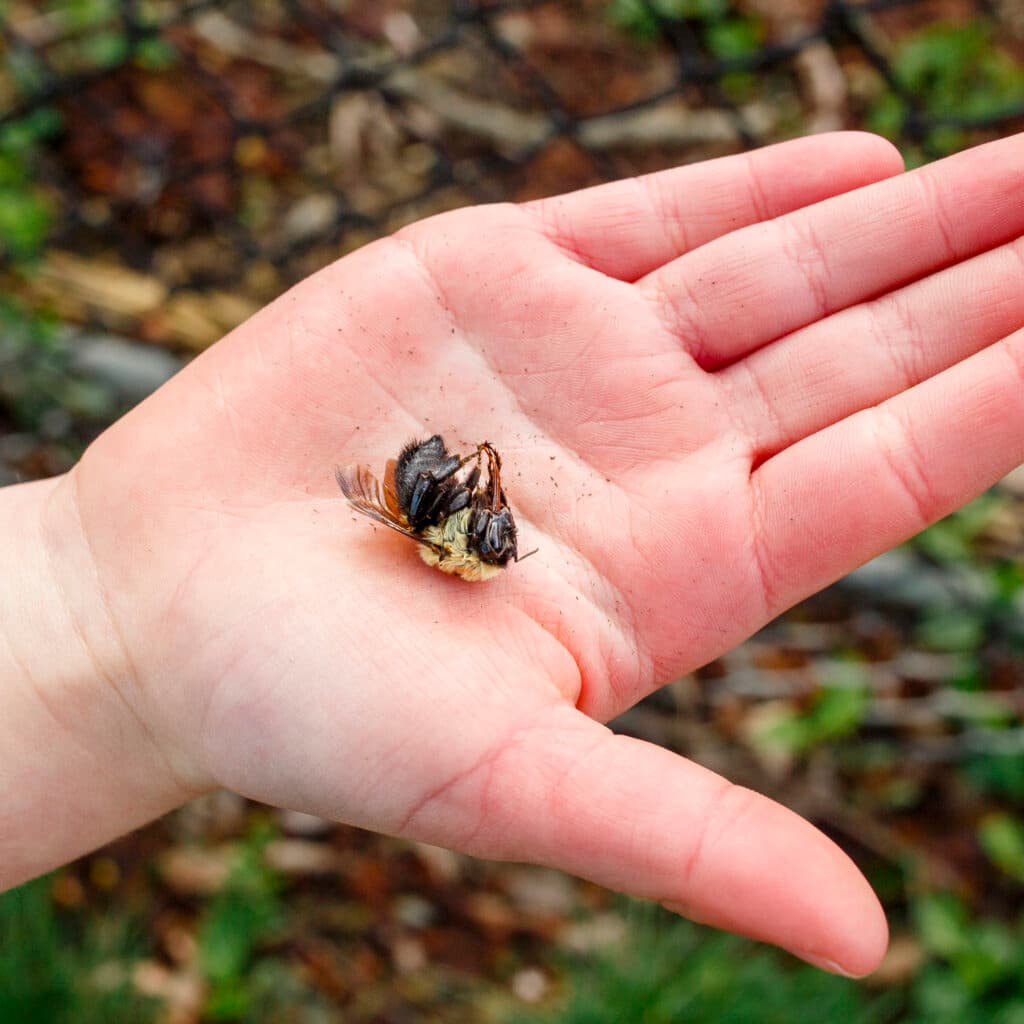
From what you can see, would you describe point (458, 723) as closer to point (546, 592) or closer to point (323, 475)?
point (546, 592)

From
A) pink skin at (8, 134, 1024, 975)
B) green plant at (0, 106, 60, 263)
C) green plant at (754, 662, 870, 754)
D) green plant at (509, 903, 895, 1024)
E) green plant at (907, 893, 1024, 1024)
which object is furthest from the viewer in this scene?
green plant at (0, 106, 60, 263)

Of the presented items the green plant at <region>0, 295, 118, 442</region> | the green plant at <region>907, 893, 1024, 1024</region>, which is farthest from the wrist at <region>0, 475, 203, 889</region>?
the green plant at <region>907, 893, 1024, 1024</region>

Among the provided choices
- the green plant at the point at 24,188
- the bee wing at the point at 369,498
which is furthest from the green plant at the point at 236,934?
the green plant at the point at 24,188

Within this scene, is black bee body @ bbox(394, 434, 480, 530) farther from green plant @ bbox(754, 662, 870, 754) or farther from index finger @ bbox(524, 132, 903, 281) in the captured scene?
green plant @ bbox(754, 662, 870, 754)

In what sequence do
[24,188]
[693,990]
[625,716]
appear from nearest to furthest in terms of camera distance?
[693,990] < [625,716] < [24,188]

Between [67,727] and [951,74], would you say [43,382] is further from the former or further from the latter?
[951,74]

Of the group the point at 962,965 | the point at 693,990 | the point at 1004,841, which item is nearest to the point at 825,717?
the point at 1004,841

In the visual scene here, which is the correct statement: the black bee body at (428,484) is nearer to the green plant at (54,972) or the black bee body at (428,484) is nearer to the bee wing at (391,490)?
the bee wing at (391,490)
